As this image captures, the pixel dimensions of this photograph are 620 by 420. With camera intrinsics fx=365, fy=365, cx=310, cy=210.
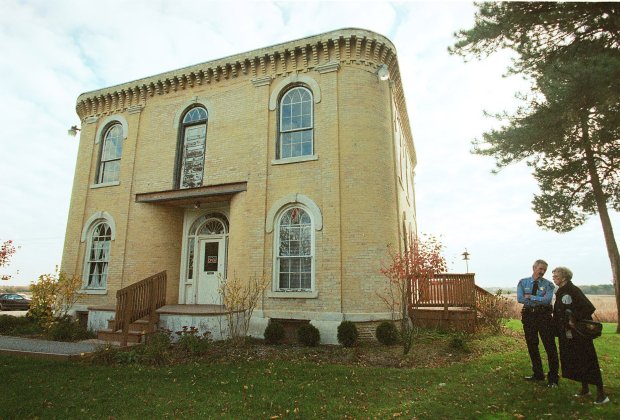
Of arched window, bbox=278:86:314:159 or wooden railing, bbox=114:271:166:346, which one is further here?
arched window, bbox=278:86:314:159

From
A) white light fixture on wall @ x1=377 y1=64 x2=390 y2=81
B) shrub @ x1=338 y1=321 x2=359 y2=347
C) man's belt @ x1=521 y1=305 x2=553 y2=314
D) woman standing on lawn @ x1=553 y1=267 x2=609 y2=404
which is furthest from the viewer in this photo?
white light fixture on wall @ x1=377 y1=64 x2=390 y2=81

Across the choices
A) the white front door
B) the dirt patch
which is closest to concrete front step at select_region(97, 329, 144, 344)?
the dirt patch

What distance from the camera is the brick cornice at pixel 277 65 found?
11586 millimetres

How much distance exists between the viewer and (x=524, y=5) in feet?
31.3

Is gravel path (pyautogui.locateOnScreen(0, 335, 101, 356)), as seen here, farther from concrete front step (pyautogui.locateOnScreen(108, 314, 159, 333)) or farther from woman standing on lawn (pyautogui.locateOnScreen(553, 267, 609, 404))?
woman standing on lawn (pyautogui.locateOnScreen(553, 267, 609, 404))

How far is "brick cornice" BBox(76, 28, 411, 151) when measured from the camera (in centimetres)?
1159

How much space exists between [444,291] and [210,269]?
7790 mm

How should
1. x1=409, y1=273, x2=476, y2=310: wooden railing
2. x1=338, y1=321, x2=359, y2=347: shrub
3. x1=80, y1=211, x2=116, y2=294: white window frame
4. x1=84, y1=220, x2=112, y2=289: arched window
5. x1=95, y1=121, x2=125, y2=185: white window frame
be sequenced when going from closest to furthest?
Result: x1=338, y1=321, x2=359, y2=347: shrub, x1=409, y1=273, x2=476, y2=310: wooden railing, x1=80, y1=211, x2=116, y2=294: white window frame, x1=84, y1=220, x2=112, y2=289: arched window, x1=95, y1=121, x2=125, y2=185: white window frame

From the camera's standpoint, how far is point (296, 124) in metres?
12.0

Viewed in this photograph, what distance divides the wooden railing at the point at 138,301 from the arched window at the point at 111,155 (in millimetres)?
5861

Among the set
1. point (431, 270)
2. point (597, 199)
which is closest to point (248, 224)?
point (431, 270)

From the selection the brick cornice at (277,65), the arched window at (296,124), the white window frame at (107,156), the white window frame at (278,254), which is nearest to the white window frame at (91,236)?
the white window frame at (107,156)

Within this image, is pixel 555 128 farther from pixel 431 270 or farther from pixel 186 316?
pixel 186 316

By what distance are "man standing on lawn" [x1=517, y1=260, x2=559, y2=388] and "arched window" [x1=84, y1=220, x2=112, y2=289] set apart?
13321 millimetres
